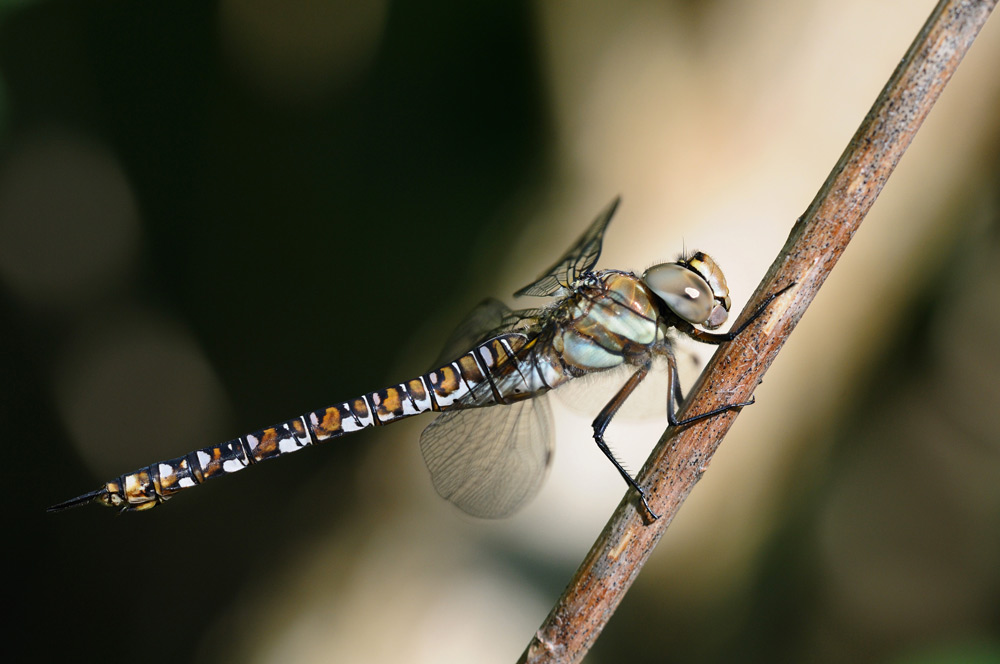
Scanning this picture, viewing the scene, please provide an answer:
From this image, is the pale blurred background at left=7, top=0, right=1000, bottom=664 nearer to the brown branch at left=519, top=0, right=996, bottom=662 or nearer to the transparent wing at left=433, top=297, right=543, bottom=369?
the transparent wing at left=433, top=297, right=543, bottom=369

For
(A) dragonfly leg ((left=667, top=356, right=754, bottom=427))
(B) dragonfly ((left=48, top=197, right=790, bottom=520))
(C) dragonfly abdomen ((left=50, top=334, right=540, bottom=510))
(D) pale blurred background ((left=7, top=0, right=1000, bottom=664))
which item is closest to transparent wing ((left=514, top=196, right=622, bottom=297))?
(B) dragonfly ((left=48, top=197, right=790, bottom=520))

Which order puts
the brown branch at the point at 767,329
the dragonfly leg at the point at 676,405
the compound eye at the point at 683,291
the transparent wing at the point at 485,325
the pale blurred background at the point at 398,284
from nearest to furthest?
1. the brown branch at the point at 767,329
2. the dragonfly leg at the point at 676,405
3. the compound eye at the point at 683,291
4. the transparent wing at the point at 485,325
5. the pale blurred background at the point at 398,284

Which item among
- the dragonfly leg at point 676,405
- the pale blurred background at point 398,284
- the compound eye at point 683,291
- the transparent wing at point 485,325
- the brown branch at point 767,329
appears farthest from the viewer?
the pale blurred background at point 398,284

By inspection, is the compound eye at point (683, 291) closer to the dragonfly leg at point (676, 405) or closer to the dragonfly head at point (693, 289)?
the dragonfly head at point (693, 289)

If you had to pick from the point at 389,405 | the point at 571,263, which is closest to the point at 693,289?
the point at 571,263

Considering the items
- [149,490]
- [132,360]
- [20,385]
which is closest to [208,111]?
[132,360]

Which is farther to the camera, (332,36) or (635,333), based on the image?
(332,36)

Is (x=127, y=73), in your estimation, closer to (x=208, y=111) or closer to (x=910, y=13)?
(x=208, y=111)

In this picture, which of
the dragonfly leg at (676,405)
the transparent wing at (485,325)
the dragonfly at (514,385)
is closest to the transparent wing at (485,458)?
the dragonfly at (514,385)
